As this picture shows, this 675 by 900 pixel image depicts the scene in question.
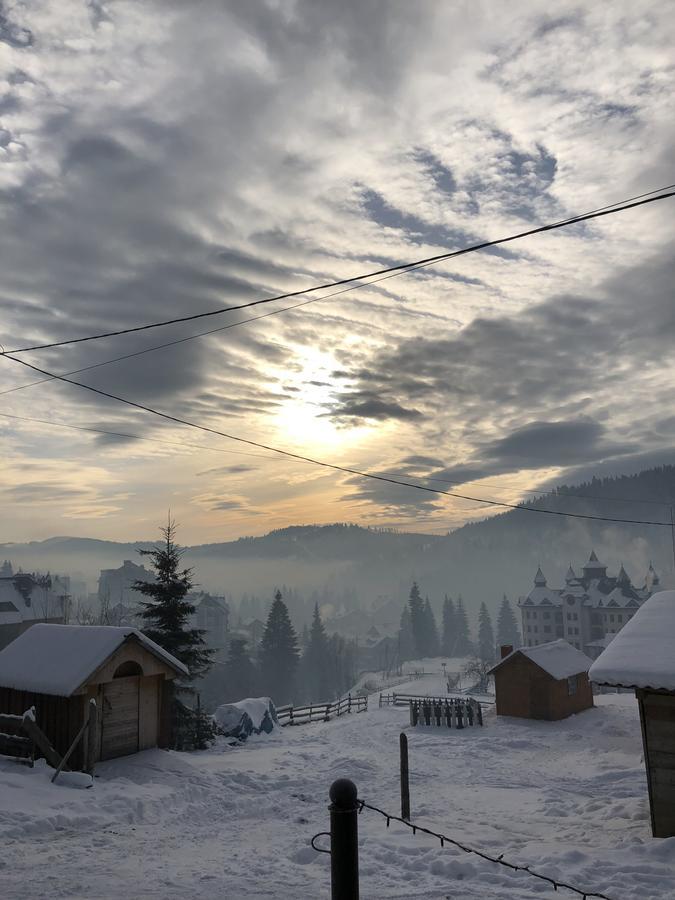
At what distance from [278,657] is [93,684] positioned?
8393 centimetres

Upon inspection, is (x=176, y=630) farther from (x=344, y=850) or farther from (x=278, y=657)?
(x=278, y=657)

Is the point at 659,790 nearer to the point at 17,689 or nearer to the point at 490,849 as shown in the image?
the point at 490,849

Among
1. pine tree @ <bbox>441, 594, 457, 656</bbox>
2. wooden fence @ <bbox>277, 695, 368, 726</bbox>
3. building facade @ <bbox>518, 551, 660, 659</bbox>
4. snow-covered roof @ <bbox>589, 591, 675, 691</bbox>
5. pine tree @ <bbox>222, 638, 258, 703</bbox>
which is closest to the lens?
snow-covered roof @ <bbox>589, 591, 675, 691</bbox>

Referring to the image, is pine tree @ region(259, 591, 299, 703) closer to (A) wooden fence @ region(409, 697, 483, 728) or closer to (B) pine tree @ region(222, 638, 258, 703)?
(B) pine tree @ region(222, 638, 258, 703)

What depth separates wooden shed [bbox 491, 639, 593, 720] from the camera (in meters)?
31.3

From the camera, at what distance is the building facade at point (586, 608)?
110 meters

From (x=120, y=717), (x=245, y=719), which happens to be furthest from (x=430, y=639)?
(x=120, y=717)

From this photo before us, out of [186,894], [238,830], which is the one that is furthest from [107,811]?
[186,894]

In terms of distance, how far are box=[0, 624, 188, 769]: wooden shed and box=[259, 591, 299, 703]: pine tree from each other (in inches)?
2991

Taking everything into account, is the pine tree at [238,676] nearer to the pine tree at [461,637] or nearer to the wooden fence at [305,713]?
the wooden fence at [305,713]

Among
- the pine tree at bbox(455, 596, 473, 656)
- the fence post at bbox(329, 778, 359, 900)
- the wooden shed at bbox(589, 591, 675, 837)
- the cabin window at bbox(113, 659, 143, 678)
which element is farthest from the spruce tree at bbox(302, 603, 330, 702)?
the fence post at bbox(329, 778, 359, 900)

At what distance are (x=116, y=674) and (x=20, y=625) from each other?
191 feet

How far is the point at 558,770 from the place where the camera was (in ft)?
62.5

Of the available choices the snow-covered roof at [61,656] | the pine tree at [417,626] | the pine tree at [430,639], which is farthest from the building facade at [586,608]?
the snow-covered roof at [61,656]
